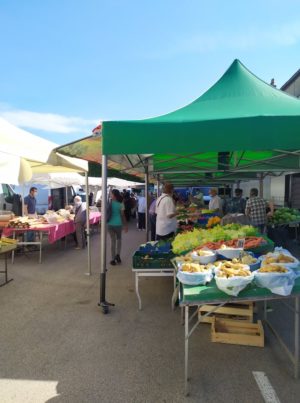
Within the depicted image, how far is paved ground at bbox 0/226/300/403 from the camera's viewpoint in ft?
8.92

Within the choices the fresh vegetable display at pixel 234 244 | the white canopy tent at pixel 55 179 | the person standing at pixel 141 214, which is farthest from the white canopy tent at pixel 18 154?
the white canopy tent at pixel 55 179

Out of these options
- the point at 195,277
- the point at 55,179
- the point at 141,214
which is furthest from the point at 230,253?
the point at 55,179

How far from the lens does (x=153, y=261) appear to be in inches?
174

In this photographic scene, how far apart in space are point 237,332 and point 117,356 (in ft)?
4.55

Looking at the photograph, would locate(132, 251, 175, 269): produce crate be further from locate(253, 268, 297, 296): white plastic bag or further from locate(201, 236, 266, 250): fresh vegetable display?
locate(253, 268, 297, 296): white plastic bag

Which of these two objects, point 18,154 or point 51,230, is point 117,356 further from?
point 51,230

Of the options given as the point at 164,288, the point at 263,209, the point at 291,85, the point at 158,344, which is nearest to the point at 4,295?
the point at 164,288

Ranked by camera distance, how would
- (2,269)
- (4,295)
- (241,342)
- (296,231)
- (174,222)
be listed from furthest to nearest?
(296,231) < (2,269) < (174,222) < (4,295) < (241,342)

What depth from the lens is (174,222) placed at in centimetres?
581

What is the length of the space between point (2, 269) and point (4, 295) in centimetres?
188

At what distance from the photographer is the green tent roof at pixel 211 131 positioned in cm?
330

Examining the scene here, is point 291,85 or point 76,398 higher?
point 291,85

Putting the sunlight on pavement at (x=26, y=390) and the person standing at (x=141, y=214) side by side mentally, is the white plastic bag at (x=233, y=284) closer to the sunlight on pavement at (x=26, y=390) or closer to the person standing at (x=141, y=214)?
the sunlight on pavement at (x=26, y=390)

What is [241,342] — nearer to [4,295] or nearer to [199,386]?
[199,386]
